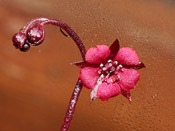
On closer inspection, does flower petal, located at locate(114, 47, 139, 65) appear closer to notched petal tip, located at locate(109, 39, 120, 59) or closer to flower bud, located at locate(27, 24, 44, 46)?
notched petal tip, located at locate(109, 39, 120, 59)

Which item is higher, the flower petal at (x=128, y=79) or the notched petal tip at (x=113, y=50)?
the notched petal tip at (x=113, y=50)

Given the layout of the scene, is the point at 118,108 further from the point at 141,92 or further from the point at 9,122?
the point at 9,122

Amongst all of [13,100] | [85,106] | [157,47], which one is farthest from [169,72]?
[13,100]

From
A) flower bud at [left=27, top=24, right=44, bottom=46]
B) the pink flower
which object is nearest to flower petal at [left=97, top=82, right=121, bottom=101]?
the pink flower

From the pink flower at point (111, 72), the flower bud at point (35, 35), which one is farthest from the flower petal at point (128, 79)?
the flower bud at point (35, 35)

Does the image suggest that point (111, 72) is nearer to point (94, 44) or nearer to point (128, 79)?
point (128, 79)

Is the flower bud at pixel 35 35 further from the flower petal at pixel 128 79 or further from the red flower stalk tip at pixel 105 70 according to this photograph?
the flower petal at pixel 128 79

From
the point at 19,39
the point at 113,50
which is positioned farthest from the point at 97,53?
the point at 19,39
